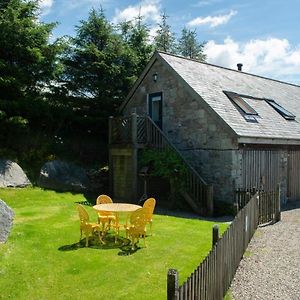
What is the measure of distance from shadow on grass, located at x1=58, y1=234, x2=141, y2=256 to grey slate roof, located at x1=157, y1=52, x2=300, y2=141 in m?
7.05

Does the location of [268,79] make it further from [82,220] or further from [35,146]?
[82,220]

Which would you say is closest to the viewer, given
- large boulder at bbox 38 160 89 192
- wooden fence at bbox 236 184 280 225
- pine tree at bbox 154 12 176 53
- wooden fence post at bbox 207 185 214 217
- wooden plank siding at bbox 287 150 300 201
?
wooden fence at bbox 236 184 280 225

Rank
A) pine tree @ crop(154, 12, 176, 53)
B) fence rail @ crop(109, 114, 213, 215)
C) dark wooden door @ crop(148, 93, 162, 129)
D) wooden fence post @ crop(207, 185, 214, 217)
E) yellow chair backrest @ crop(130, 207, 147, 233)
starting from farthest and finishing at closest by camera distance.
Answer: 1. pine tree @ crop(154, 12, 176, 53)
2. dark wooden door @ crop(148, 93, 162, 129)
3. fence rail @ crop(109, 114, 213, 215)
4. wooden fence post @ crop(207, 185, 214, 217)
5. yellow chair backrest @ crop(130, 207, 147, 233)

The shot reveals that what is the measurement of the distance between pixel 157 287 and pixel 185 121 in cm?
1159

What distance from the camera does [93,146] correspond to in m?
21.0

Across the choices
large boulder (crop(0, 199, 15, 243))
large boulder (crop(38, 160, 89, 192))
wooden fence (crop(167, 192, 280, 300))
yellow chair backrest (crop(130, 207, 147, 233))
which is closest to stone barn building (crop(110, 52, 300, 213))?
large boulder (crop(38, 160, 89, 192))

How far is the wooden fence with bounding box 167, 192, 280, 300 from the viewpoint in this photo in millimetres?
4170

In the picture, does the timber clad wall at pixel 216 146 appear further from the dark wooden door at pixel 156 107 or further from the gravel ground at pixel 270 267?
the gravel ground at pixel 270 267

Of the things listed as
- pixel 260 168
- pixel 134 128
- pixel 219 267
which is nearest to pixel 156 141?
pixel 134 128

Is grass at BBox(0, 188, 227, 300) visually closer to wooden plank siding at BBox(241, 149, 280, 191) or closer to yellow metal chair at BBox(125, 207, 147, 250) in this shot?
yellow metal chair at BBox(125, 207, 147, 250)

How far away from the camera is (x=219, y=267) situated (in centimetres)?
595

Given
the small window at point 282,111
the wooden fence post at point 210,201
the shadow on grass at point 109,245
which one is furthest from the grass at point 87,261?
the small window at point 282,111

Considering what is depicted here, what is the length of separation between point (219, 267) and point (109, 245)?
13.3ft

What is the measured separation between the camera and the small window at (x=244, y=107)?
1656 cm
